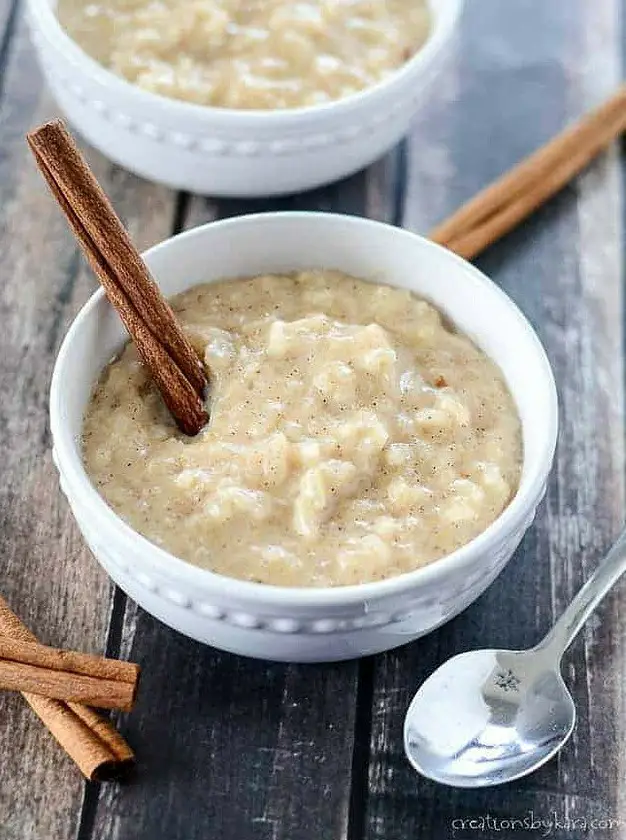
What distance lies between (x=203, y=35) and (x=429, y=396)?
73 cm

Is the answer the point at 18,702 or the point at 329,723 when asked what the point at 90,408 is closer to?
the point at 18,702

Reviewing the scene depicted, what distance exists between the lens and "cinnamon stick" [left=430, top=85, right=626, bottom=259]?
192 centimetres

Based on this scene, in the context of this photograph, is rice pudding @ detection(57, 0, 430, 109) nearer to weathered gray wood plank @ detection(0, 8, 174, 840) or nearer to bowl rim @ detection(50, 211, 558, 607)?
weathered gray wood plank @ detection(0, 8, 174, 840)

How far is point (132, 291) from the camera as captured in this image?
4.93ft

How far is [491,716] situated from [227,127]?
34.9 inches

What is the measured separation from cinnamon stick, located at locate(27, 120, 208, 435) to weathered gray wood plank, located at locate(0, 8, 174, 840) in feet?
0.82

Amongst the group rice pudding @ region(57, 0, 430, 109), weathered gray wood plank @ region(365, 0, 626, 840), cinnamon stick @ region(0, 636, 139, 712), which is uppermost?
rice pudding @ region(57, 0, 430, 109)

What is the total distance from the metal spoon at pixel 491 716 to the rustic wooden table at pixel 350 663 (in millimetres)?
33

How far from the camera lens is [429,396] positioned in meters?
1.53

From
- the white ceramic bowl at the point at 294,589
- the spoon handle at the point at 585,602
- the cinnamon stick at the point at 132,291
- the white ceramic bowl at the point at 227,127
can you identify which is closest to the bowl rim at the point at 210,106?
the white ceramic bowl at the point at 227,127

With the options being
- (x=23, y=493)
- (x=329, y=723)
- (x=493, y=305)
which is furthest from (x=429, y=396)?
(x=23, y=493)

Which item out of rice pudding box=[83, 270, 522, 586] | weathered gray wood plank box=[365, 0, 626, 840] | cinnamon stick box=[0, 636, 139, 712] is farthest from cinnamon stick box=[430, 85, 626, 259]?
cinnamon stick box=[0, 636, 139, 712]

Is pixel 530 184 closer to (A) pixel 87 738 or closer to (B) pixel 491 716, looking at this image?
(B) pixel 491 716

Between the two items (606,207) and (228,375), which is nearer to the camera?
(228,375)
